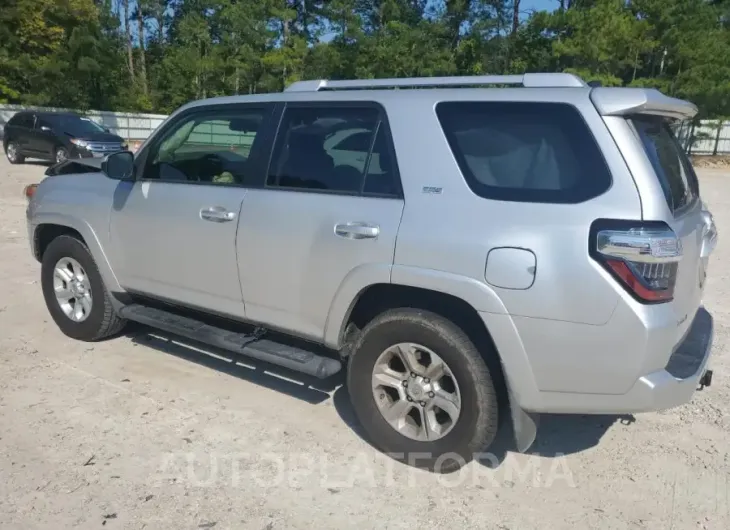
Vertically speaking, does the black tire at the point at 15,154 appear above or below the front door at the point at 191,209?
below

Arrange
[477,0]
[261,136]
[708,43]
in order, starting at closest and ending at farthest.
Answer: [261,136]
[708,43]
[477,0]

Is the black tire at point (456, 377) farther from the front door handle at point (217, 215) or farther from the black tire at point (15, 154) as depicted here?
the black tire at point (15, 154)

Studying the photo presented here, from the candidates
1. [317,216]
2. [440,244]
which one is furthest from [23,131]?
[440,244]

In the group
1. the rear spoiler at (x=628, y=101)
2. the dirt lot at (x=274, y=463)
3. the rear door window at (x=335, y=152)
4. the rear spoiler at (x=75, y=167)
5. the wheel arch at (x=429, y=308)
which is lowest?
the dirt lot at (x=274, y=463)

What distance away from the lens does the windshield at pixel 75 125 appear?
61.3 feet

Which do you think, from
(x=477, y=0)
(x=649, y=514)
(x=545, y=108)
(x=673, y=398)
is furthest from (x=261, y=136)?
(x=477, y=0)

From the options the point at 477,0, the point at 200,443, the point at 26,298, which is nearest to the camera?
the point at 200,443

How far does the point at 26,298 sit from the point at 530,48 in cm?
3375

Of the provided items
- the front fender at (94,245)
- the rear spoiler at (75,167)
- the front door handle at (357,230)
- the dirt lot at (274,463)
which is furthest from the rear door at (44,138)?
the front door handle at (357,230)

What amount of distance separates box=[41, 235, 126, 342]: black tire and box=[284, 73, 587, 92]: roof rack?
2076 mm

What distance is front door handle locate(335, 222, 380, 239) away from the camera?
3463 millimetres

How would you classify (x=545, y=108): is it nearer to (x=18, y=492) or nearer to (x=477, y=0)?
(x=18, y=492)

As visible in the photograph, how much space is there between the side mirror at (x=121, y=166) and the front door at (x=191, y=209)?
6 centimetres

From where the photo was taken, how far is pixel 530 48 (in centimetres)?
3553
